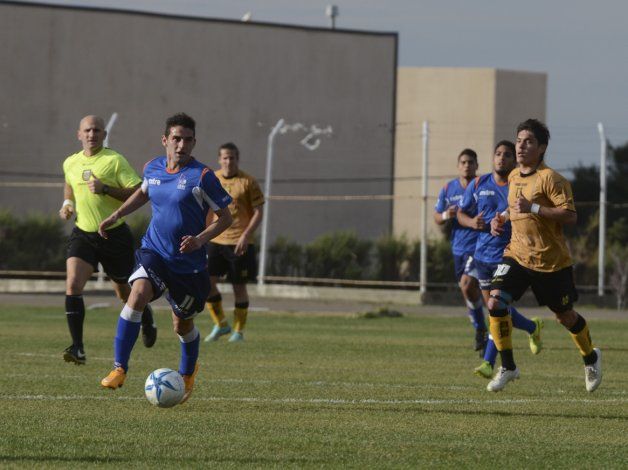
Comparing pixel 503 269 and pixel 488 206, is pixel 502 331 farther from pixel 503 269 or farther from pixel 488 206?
pixel 488 206

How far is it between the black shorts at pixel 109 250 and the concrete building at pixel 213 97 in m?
21.4

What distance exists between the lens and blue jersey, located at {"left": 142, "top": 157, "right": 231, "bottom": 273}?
33.2 ft

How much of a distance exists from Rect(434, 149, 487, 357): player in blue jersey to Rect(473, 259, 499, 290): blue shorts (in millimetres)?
1093

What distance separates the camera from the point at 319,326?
2116 centimetres

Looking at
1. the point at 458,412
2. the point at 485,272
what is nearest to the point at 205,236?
the point at 458,412

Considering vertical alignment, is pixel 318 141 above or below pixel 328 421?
above

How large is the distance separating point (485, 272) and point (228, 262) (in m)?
3.80

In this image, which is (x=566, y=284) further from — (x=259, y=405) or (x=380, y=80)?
(x=380, y=80)

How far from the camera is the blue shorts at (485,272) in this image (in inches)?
574

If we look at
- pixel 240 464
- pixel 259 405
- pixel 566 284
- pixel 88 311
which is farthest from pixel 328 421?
pixel 88 311

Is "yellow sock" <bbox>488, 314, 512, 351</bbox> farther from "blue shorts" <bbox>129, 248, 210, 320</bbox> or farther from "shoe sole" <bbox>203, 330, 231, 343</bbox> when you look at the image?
"shoe sole" <bbox>203, 330, 231, 343</bbox>

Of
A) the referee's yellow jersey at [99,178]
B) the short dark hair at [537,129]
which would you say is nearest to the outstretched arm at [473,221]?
the short dark hair at [537,129]

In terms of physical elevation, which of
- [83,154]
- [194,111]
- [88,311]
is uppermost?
[194,111]

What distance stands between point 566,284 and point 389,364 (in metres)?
3.03
